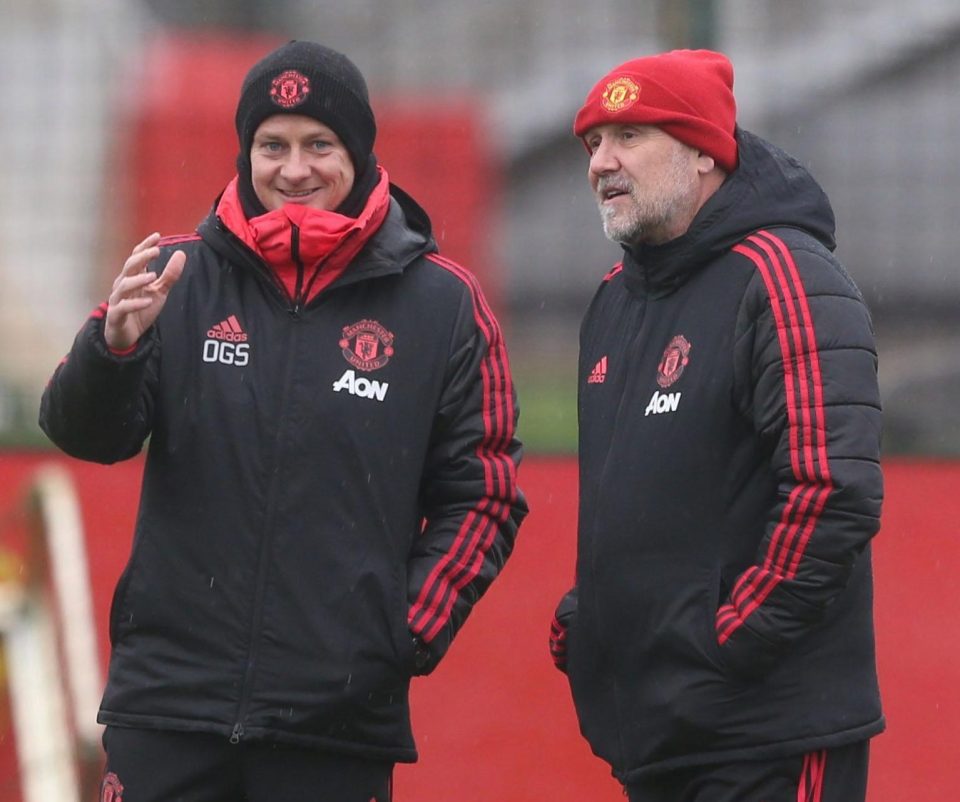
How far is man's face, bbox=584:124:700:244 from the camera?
134 inches

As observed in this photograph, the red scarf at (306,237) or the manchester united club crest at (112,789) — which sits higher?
the red scarf at (306,237)

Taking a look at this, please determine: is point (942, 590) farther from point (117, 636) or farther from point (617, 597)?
point (117, 636)

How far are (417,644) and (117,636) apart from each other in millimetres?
561

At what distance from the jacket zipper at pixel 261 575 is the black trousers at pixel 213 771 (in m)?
0.06

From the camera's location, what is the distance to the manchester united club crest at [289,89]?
3.46m

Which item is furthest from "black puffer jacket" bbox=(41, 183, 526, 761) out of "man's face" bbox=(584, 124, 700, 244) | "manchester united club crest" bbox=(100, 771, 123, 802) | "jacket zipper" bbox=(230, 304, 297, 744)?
"man's face" bbox=(584, 124, 700, 244)

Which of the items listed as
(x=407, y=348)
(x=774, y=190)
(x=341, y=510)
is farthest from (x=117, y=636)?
(x=774, y=190)

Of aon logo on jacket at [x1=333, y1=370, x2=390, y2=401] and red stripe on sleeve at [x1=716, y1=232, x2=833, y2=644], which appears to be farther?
aon logo on jacket at [x1=333, y1=370, x2=390, y2=401]

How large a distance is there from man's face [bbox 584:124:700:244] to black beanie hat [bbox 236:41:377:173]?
1.53 feet

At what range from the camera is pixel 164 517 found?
11.2 ft

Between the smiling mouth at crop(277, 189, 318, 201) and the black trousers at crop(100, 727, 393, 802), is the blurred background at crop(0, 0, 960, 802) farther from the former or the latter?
the smiling mouth at crop(277, 189, 318, 201)

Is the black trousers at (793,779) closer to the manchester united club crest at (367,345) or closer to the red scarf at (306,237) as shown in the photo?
the manchester united club crest at (367,345)

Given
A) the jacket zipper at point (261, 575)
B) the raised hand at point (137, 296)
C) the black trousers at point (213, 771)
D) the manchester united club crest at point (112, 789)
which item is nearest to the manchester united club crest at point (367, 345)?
the jacket zipper at point (261, 575)

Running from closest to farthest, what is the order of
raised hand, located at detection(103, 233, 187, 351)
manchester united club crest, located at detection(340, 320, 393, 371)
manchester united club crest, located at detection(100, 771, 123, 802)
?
raised hand, located at detection(103, 233, 187, 351)
manchester united club crest, located at detection(100, 771, 123, 802)
manchester united club crest, located at detection(340, 320, 393, 371)
